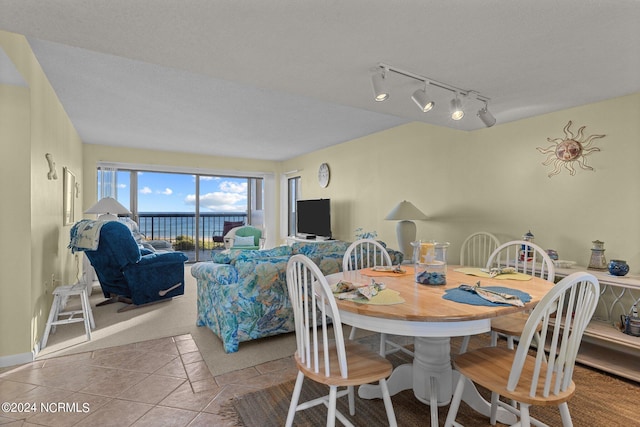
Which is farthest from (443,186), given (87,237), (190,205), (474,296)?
(190,205)

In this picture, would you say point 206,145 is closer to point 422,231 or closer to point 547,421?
point 422,231

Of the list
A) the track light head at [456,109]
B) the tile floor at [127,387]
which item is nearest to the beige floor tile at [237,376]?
the tile floor at [127,387]

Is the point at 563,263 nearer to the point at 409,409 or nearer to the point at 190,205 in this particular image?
the point at 409,409

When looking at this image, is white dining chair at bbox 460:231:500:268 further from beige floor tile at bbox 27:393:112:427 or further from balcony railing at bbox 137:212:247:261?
balcony railing at bbox 137:212:247:261

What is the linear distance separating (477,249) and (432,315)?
101 inches

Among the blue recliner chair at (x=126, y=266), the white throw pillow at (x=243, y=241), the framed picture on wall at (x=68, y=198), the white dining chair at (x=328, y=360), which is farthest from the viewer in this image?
the white throw pillow at (x=243, y=241)

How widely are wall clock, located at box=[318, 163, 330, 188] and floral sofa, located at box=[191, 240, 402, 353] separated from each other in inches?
124

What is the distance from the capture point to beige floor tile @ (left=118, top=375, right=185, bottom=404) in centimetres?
201

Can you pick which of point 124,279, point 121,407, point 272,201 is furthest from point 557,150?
point 272,201

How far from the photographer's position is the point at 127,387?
2.13 metres

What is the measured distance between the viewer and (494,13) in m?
1.46

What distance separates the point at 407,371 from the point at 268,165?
6163 millimetres

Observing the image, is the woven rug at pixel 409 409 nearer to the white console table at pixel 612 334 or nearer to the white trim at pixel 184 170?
the white console table at pixel 612 334

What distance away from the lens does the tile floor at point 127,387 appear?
1.82 metres
